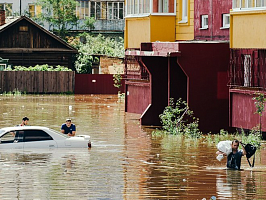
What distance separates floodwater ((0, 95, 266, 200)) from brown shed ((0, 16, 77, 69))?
3436cm

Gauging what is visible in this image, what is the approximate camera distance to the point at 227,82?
110 ft

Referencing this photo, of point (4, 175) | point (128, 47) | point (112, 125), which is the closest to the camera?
point (4, 175)

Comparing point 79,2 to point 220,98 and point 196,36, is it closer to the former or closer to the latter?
point 196,36

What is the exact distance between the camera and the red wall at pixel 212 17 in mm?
35691

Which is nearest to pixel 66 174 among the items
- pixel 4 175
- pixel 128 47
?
pixel 4 175

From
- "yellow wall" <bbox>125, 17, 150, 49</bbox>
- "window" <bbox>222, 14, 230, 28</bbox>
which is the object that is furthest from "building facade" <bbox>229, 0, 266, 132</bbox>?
"yellow wall" <bbox>125, 17, 150, 49</bbox>

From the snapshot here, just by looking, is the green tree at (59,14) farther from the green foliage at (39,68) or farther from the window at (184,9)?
the window at (184,9)

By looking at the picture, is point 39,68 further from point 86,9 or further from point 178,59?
point 178,59

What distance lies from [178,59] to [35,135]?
887cm

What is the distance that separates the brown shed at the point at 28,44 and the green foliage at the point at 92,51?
5.99 ft

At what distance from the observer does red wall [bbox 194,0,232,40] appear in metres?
35.7

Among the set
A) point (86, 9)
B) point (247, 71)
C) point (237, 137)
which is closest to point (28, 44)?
point (86, 9)

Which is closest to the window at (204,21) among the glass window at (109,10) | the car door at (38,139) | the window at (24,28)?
the car door at (38,139)

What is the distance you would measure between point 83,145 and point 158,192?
28.1ft
